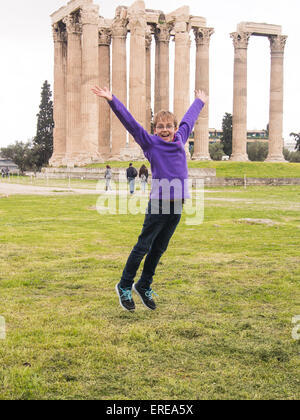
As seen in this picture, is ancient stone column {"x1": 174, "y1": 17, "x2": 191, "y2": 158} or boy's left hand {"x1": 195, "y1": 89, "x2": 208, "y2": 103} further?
ancient stone column {"x1": 174, "y1": 17, "x2": 191, "y2": 158}

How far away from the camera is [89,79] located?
5297 cm

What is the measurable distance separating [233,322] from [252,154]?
91820 mm

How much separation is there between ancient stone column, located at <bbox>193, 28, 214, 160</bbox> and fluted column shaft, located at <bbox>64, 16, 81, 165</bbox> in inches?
506

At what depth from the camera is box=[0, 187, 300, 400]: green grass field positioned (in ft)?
13.2

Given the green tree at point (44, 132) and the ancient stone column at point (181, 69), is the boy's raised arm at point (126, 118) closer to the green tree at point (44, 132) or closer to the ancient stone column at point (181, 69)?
the ancient stone column at point (181, 69)

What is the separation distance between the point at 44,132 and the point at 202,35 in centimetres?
3533

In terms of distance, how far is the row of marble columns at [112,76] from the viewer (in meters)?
51.7

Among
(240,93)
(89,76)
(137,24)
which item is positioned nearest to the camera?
(137,24)

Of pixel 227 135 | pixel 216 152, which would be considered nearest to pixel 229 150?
pixel 227 135

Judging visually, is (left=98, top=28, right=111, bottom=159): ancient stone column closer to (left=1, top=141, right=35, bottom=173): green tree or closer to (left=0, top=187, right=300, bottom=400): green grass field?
(left=1, top=141, right=35, bottom=173): green tree

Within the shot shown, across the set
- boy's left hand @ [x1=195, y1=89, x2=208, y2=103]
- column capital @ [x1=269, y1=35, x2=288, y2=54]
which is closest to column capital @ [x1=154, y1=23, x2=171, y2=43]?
column capital @ [x1=269, y1=35, x2=288, y2=54]

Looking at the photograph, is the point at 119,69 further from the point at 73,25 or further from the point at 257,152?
the point at 257,152

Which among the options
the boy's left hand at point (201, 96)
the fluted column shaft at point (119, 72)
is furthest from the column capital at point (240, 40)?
the boy's left hand at point (201, 96)

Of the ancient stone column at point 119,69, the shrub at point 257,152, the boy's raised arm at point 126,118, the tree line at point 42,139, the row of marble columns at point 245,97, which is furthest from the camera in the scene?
the shrub at point 257,152
